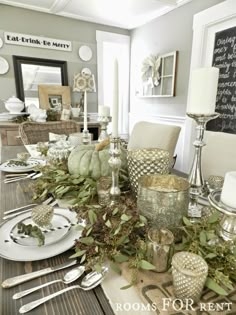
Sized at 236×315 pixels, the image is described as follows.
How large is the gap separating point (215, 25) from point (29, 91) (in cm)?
248

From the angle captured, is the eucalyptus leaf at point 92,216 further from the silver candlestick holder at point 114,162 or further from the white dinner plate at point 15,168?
the white dinner plate at point 15,168

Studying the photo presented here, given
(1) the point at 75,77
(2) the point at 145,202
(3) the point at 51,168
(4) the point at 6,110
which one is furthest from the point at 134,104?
(2) the point at 145,202

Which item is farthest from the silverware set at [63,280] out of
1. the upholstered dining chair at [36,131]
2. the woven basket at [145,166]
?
the upholstered dining chair at [36,131]

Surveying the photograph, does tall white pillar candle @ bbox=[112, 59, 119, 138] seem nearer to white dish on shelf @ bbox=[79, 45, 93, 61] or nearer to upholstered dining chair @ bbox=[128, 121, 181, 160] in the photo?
upholstered dining chair @ bbox=[128, 121, 181, 160]

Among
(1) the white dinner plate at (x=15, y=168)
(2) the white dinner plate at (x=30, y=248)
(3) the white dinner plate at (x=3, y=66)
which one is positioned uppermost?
(3) the white dinner plate at (x=3, y=66)

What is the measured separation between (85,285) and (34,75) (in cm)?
322

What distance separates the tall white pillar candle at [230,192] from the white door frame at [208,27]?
2291 mm

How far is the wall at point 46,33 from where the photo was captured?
2900mm

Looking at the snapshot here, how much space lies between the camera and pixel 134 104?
3.84 metres

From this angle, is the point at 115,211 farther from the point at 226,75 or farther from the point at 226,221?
A: the point at 226,75

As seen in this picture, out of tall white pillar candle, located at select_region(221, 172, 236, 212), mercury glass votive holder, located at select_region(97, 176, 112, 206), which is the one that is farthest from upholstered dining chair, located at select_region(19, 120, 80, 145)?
tall white pillar candle, located at select_region(221, 172, 236, 212)

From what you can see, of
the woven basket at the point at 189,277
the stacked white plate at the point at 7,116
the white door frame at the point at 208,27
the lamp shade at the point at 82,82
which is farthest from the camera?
the lamp shade at the point at 82,82

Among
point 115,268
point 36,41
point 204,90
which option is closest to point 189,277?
point 115,268

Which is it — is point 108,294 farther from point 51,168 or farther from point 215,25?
point 215,25
